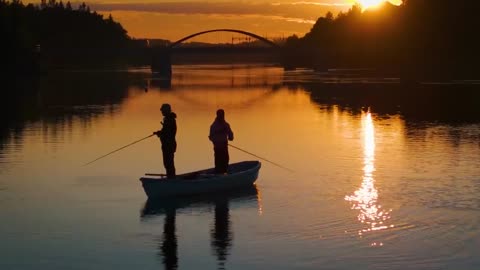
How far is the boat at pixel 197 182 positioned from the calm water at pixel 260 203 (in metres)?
0.37

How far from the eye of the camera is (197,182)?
83.7 feet

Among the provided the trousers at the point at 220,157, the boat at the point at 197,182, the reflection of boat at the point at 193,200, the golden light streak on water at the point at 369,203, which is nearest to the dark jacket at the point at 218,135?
the trousers at the point at 220,157

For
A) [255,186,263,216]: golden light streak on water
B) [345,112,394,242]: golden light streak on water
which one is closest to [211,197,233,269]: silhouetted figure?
[255,186,263,216]: golden light streak on water

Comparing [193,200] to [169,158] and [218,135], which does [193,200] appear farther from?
[218,135]

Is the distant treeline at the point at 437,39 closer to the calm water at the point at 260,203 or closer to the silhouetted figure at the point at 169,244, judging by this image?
the calm water at the point at 260,203

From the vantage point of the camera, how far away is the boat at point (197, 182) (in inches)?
981

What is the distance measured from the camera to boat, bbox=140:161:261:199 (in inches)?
981

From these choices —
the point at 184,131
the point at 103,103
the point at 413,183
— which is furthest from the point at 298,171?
the point at 103,103

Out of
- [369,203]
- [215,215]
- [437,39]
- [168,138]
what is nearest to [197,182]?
[168,138]

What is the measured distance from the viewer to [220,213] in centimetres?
2327

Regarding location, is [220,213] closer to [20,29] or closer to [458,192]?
[458,192]

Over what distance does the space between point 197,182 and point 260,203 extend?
1.90 meters

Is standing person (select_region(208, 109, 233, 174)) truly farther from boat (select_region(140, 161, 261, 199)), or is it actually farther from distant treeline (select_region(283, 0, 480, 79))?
distant treeline (select_region(283, 0, 480, 79))

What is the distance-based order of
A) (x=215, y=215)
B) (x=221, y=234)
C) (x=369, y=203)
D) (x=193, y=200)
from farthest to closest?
(x=193, y=200), (x=369, y=203), (x=215, y=215), (x=221, y=234)
